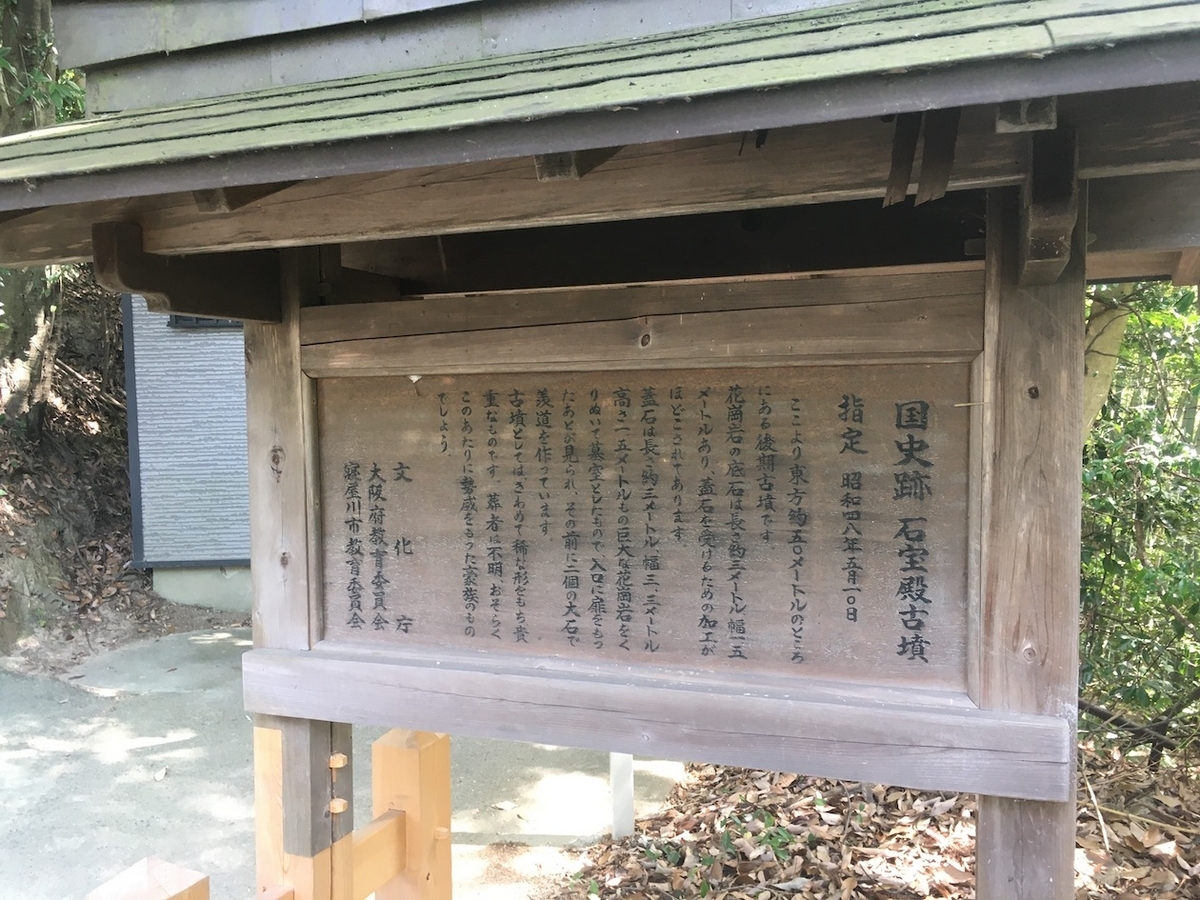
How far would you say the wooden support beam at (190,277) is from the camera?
2000 millimetres

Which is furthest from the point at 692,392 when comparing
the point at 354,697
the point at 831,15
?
the point at 354,697

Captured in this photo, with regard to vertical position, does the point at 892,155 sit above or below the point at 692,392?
above

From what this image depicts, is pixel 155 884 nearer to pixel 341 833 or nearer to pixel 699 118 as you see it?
pixel 341 833

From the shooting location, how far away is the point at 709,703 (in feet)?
6.32

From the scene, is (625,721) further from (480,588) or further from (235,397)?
(235,397)

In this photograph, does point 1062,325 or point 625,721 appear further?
point 625,721

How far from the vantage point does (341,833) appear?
2.51 metres

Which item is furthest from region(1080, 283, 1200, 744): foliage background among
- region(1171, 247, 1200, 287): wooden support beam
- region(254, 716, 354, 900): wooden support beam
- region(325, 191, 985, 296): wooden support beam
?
region(254, 716, 354, 900): wooden support beam

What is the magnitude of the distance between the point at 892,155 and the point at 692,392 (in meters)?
0.77

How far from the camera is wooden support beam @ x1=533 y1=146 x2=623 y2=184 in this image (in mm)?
1395

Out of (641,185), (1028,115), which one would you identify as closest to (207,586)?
(641,185)

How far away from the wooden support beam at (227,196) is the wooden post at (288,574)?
55 cm

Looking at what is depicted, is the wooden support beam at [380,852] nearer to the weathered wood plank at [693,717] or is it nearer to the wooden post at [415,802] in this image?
the wooden post at [415,802]

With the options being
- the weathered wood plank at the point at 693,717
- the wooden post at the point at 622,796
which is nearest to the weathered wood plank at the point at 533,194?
the weathered wood plank at the point at 693,717
